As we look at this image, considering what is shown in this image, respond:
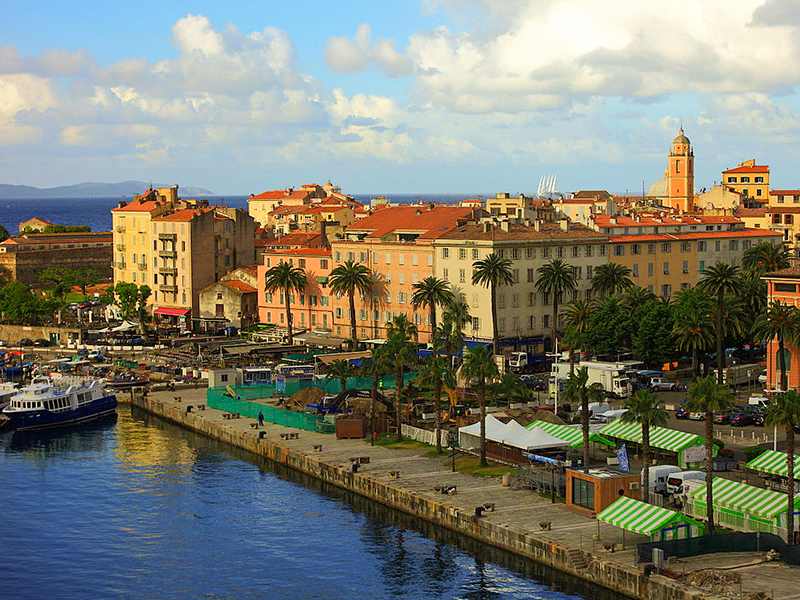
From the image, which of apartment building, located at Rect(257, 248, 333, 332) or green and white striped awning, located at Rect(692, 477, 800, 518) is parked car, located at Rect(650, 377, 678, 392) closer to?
green and white striped awning, located at Rect(692, 477, 800, 518)

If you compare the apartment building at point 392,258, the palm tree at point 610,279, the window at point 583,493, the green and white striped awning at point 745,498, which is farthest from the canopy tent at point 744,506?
the palm tree at point 610,279

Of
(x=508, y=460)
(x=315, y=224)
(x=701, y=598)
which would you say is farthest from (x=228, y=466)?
(x=315, y=224)

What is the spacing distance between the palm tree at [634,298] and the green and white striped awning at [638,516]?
56700mm

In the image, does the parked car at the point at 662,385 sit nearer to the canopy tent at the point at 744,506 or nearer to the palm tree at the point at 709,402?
the canopy tent at the point at 744,506

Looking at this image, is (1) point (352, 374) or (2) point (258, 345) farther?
(2) point (258, 345)

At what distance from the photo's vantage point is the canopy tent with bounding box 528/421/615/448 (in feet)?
242

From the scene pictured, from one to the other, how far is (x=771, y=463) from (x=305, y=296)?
76623 mm

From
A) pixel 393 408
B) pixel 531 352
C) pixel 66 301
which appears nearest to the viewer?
pixel 393 408

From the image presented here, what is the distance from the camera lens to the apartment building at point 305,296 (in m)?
133

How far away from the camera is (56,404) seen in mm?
100625

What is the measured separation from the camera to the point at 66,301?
499 ft

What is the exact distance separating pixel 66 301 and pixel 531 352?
64753 mm

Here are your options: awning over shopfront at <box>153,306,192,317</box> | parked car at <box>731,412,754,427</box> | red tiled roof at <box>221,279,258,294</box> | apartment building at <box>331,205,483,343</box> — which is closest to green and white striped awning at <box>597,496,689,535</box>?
parked car at <box>731,412,754,427</box>

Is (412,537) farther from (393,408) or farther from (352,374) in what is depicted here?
(352,374)
